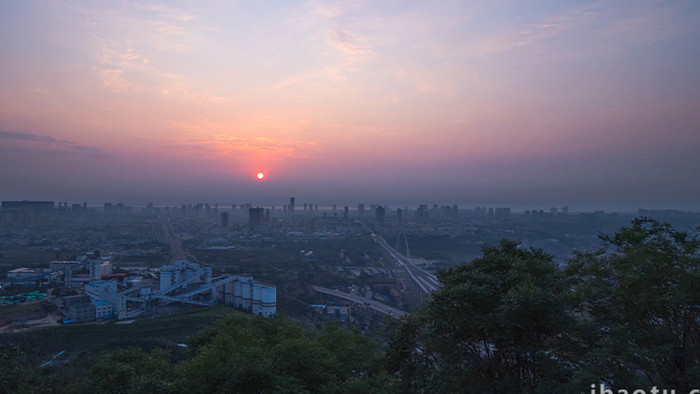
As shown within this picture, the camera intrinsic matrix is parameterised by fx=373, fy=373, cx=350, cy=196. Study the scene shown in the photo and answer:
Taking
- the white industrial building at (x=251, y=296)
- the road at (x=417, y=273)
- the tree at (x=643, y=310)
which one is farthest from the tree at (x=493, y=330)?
the white industrial building at (x=251, y=296)

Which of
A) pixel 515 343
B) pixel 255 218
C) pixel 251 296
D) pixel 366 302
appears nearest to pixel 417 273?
pixel 366 302

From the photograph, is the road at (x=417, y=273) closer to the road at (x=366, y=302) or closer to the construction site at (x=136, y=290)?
the road at (x=366, y=302)

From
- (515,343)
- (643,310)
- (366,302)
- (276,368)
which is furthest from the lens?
(366,302)

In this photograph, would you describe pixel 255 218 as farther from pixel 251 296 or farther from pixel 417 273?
pixel 251 296

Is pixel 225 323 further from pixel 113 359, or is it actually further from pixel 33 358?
pixel 33 358

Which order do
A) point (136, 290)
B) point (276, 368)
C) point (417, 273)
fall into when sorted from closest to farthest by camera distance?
point (276, 368), point (136, 290), point (417, 273)

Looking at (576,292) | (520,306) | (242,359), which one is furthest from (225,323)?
(576,292)

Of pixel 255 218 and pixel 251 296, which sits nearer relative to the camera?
pixel 251 296
